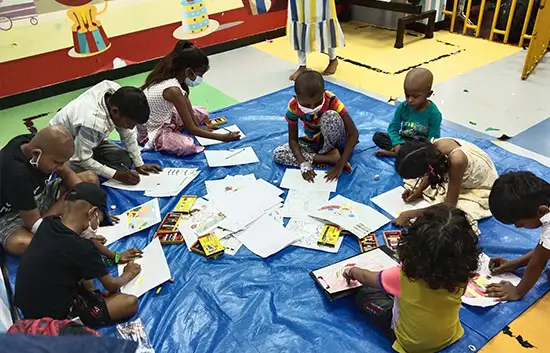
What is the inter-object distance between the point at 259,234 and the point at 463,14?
4745 mm

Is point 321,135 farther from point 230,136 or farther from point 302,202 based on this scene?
point 230,136

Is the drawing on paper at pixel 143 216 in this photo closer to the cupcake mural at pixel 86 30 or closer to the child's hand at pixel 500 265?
the child's hand at pixel 500 265

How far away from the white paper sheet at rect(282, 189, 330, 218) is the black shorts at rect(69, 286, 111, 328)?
1.08m

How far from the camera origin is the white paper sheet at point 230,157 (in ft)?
10.1

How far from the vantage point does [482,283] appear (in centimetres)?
204

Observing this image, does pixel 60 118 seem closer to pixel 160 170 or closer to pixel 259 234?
pixel 160 170

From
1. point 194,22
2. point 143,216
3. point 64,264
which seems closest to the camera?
point 64,264

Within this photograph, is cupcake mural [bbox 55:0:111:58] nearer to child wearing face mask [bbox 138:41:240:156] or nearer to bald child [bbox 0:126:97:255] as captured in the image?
child wearing face mask [bbox 138:41:240:156]

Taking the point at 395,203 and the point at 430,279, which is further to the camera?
the point at 395,203

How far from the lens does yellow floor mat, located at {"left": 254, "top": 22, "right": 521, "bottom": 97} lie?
4.38 m

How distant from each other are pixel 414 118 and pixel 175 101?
1628mm

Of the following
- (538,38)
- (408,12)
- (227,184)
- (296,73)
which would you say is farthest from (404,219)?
(408,12)

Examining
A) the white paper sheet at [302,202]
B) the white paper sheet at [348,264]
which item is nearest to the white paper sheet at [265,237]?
the white paper sheet at [302,202]

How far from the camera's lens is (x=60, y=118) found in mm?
2727
